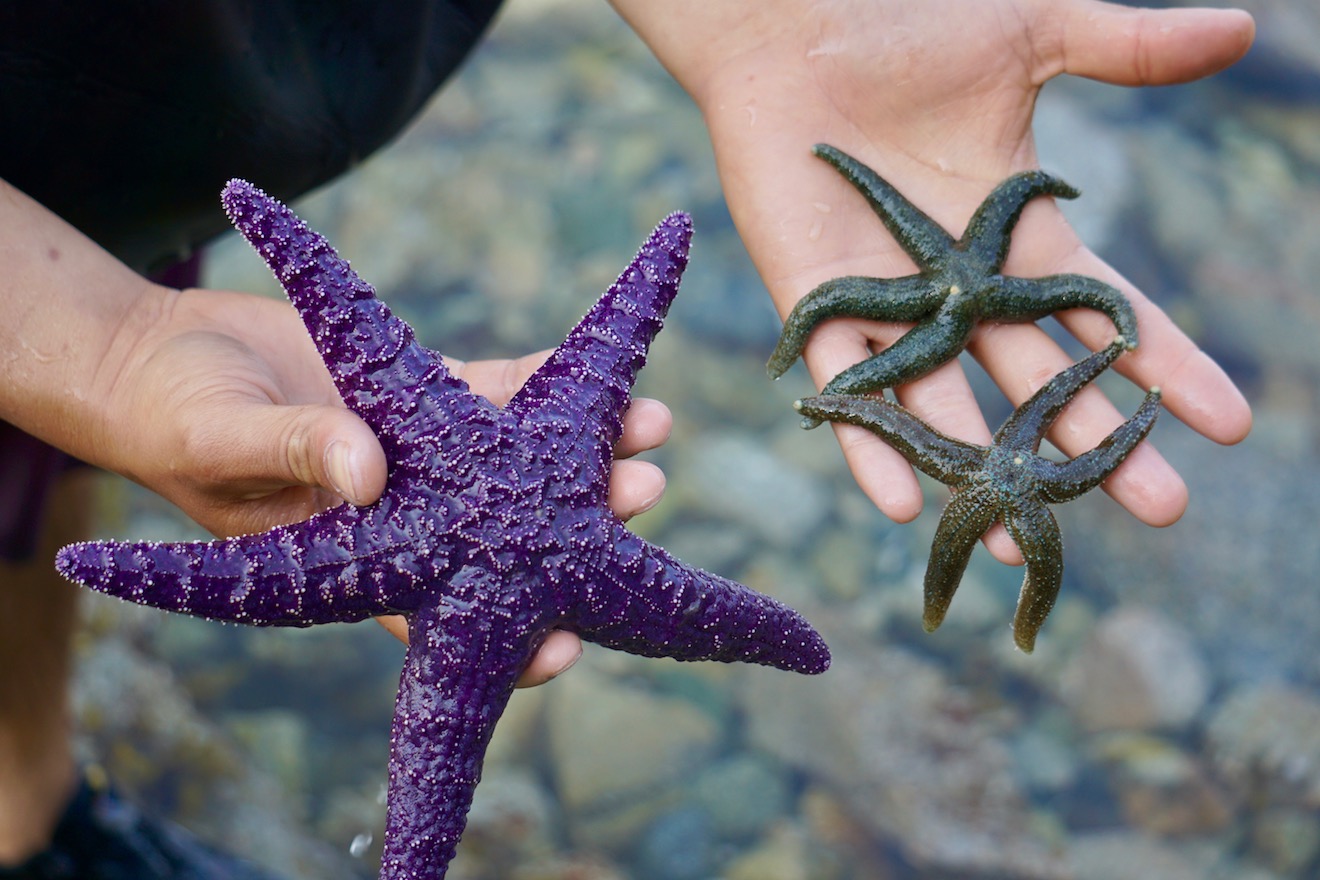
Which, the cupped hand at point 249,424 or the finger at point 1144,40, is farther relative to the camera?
the finger at point 1144,40

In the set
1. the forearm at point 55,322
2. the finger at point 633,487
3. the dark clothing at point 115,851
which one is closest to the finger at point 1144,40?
the finger at point 633,487

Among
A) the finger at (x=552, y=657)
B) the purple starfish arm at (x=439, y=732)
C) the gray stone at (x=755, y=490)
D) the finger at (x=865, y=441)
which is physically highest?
the gray stone at (x=755, y=490)

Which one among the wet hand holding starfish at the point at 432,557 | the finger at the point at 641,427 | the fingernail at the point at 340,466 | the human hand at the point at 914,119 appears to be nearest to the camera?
the fingernail at the point at 340,466

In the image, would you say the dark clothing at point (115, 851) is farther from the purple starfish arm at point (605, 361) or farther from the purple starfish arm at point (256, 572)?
the purple starfish arm at point (605, 361)

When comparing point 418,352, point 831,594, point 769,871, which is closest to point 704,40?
point 418,352

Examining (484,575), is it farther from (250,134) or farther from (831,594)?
(831,594)

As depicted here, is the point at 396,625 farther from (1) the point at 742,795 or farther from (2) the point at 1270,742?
(2) the point at 1270,742

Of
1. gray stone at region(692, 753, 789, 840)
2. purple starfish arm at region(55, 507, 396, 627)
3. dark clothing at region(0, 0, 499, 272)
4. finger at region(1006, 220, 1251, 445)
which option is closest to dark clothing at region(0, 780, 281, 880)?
gray stone at region(692, 753, 789, 840)
